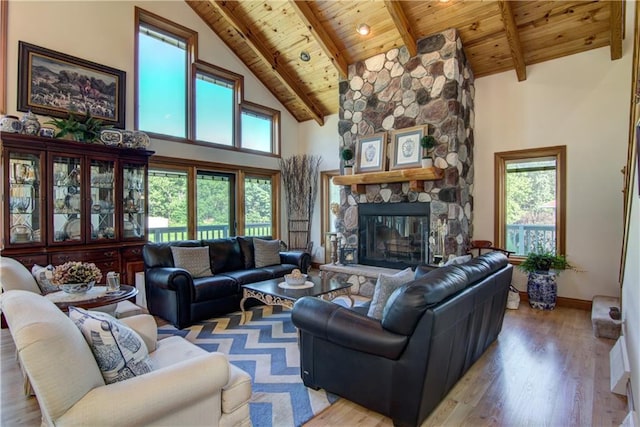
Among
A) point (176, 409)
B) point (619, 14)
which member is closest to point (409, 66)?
point (619, 14)

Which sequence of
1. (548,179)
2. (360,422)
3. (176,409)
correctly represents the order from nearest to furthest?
(176,409), (360,422), (548,179)

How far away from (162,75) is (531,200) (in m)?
5.96

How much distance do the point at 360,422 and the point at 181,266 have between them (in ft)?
9.57

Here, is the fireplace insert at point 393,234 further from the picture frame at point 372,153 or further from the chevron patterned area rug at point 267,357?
the chevron patterned area rug at point 267,357

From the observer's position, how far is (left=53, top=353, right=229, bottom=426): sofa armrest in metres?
1.21

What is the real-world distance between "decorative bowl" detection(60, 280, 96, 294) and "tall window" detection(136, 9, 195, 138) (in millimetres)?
3127

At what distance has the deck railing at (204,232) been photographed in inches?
209

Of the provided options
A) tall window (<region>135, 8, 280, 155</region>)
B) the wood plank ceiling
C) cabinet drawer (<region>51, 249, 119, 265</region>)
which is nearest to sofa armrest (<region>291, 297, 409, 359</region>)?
cabinet drawer (<region>51, 249, 119, 265</region>)

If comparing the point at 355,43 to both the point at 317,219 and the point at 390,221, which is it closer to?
the point at 390,221

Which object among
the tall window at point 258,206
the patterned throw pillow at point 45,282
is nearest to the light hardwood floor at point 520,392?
the patterned throw pillow at point 45,282

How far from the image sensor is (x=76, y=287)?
2621mm

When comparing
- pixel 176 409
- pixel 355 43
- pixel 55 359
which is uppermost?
pixel 355 43

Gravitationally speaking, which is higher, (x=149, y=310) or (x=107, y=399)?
(x=107, y=399)

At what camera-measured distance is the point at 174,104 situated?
547 centimetres
